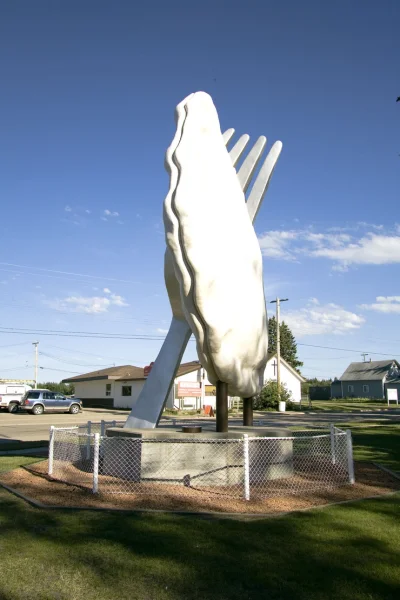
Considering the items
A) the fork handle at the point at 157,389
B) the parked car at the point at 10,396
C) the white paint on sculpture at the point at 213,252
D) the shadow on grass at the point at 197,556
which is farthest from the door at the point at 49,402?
the shadow on grass at the point at 197,556

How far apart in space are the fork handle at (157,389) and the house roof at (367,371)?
62999mm

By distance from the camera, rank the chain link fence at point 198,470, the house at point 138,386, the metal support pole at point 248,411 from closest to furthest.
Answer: the chain link fence at point 198,470
the metal support pole at point 248,411
the house at point 138,386

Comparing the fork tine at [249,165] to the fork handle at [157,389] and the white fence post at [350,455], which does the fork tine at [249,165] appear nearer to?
the fork handle at [157,389]

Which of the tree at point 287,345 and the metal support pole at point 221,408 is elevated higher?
the tree at point 287,345

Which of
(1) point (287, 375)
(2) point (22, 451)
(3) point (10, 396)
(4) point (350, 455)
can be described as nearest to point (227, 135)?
(4) point (350, 455)

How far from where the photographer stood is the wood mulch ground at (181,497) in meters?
7.76

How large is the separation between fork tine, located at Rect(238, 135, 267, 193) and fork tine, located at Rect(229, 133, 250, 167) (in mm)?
224

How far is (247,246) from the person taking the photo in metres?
10.9

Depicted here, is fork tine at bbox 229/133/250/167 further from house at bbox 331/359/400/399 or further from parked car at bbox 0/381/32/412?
house at bbox 331/359/400/399

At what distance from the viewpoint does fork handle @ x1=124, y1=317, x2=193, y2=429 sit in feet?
37.3

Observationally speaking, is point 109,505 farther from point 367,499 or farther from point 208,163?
point 208,163

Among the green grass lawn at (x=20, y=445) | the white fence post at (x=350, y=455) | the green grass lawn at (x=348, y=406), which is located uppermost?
the white fence post at (x=350, y=455)

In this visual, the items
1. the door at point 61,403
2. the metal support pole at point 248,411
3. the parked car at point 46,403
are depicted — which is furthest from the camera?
the door at point 61,403

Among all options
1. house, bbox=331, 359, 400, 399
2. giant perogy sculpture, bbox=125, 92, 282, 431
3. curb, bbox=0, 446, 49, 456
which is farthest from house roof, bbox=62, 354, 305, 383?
giant perogy sculpture, bbox=125, 92, 282, 431
